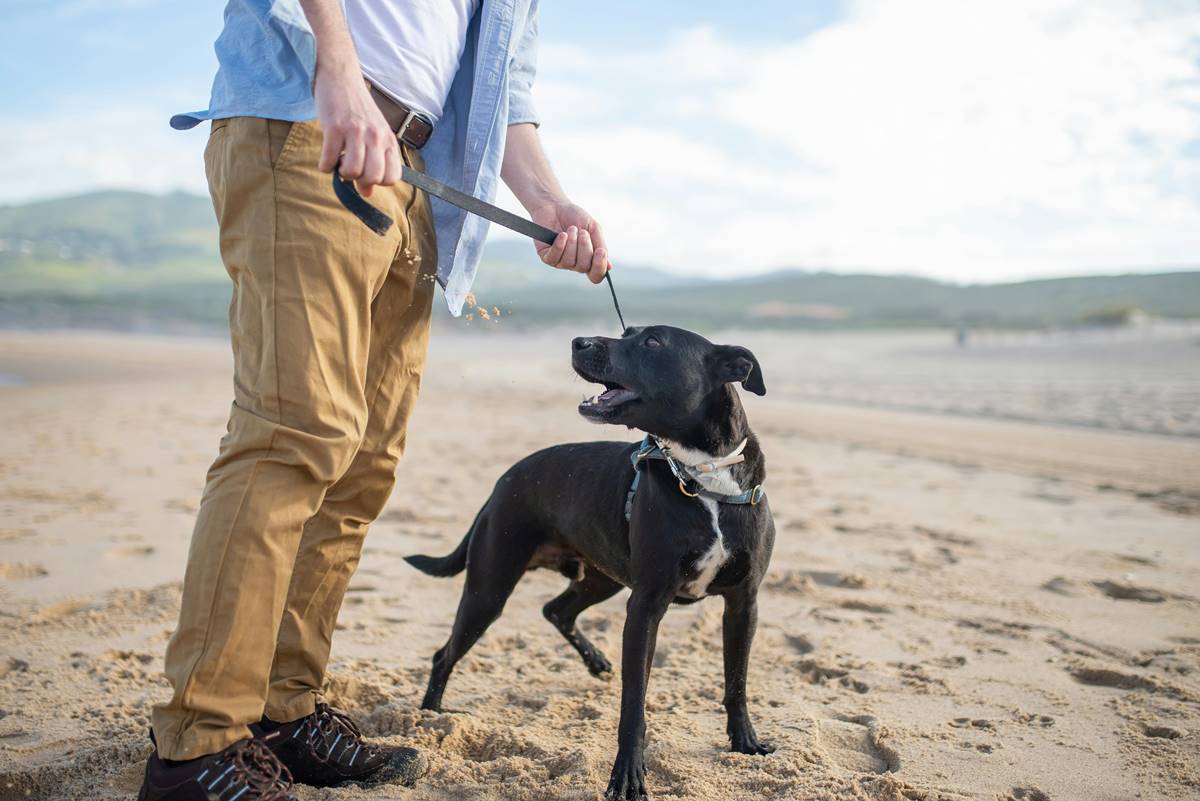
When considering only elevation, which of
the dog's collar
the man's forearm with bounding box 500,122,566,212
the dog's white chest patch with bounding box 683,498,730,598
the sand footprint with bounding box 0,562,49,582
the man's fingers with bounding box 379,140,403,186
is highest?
the man's forearm with bounding box 500,122,566,212

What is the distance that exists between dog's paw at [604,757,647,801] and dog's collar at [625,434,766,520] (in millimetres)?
730

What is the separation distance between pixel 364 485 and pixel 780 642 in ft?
6.75

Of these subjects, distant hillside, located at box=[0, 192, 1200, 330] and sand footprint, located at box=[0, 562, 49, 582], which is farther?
distant hillside, located at box=[0, 192, 1200, 330]

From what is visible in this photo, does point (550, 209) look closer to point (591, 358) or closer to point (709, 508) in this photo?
point (591, 358)

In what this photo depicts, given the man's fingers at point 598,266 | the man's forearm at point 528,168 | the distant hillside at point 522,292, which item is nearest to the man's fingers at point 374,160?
the man's fingers at point 598,266

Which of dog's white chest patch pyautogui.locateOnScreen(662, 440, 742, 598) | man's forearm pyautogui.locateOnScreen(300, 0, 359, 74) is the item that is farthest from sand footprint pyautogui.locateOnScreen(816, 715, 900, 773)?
man's forearm pyautogui.locateOnScreen(300, 0, 359, 74)

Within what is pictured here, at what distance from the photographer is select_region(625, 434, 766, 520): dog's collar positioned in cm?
275

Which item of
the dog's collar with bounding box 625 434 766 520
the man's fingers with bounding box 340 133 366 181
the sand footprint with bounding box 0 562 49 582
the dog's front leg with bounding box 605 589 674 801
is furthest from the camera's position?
the sand footprint with bounding box 0 562 49 582

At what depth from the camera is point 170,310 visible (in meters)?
44.8

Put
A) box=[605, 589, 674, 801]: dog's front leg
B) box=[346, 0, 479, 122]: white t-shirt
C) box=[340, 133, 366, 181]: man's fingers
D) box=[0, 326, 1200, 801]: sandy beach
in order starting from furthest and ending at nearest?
1. box=[0, 326, 1200, 801]: sandy beach
2. box=[605, 589, 674, 801]: dog's front leg
3. box=[346, 0, 479, 122]: white t-shirt
4. box=[340, 133, 366, 181]: man's fingers

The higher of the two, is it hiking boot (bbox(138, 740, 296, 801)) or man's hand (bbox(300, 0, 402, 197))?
man's hand (bbox(300, 0, 402, 197))

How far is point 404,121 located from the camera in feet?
7.51

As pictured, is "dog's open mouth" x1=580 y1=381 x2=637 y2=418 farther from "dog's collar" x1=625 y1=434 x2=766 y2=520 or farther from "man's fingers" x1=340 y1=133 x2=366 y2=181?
"man's fingers" x1=340 y1=133 x2=366 y2=181

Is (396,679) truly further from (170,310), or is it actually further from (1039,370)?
(170,310)
